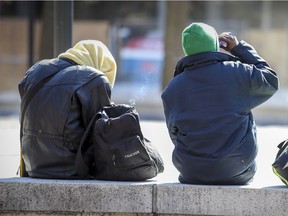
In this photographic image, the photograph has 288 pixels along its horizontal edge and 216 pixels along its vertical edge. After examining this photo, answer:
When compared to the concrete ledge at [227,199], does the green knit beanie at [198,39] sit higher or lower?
higher

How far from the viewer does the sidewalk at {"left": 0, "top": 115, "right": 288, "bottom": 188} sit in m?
5.54

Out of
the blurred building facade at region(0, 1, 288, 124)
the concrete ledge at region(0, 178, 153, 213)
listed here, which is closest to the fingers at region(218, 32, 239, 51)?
the concrete ledge at region(0, 178, 153, 213)

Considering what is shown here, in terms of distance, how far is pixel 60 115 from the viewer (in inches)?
200

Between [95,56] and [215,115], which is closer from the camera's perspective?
[215,115]

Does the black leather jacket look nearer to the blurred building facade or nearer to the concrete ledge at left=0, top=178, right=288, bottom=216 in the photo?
the concrete ledge at left=0, top=178, right=288, bottom=216

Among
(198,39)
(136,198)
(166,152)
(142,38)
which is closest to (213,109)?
(198,39)

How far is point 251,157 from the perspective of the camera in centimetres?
485

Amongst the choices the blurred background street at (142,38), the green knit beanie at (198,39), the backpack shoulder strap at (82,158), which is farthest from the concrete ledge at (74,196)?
the blurred background street at (142,38)

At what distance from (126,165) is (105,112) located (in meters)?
0.38

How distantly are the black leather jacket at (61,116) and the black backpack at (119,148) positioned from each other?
0.09 metres

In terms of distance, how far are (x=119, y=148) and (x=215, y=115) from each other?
0.65 metres

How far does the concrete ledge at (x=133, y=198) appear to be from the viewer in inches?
186

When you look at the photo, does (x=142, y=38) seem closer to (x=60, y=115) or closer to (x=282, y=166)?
(x=60, y=115)

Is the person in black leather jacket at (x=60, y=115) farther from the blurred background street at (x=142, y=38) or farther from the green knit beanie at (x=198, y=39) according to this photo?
the blurred background street at (x=142, y=38)
